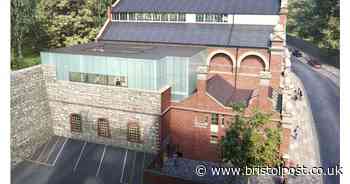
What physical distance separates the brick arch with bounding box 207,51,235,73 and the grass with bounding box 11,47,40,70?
59.8 ft

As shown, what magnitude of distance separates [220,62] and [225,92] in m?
4.92

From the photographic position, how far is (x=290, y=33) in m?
92.9

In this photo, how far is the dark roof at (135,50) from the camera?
87.6ft

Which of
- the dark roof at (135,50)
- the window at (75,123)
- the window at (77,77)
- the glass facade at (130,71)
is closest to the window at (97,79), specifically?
the glass facade at (130,71)

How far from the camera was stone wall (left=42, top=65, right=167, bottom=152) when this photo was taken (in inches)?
971

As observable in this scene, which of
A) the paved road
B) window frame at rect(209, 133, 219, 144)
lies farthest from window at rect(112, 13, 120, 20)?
the paved road

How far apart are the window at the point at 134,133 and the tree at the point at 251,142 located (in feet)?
27.0

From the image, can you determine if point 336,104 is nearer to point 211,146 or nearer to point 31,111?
point 211,146

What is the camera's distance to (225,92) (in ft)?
95.0

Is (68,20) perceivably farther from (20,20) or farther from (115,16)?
(115,16)

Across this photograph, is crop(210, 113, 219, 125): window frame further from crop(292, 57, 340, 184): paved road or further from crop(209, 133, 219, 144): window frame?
crop(292, 57, 340, 184): paved road

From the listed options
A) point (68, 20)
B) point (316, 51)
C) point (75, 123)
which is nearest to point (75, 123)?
point (75, 123)

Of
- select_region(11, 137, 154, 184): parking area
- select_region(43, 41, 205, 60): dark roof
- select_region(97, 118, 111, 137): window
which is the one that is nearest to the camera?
select_region(11, 137, 154, 184): parking area

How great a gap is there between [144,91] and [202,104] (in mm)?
4818
